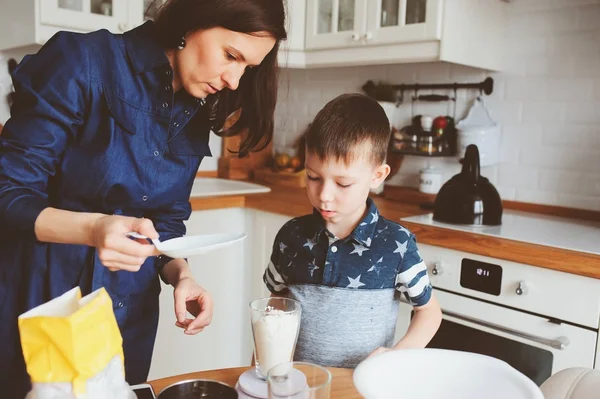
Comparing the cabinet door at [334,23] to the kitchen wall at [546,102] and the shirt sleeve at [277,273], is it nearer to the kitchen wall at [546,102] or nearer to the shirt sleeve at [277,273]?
the kitchen wall at [546,102]

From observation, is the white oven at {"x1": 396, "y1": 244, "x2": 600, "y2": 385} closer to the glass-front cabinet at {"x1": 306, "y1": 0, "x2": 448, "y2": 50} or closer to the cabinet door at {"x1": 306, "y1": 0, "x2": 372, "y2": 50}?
the glass-front cabinet at {"x1": 306, "y1": 0, "x2": 448, "y2": 50}

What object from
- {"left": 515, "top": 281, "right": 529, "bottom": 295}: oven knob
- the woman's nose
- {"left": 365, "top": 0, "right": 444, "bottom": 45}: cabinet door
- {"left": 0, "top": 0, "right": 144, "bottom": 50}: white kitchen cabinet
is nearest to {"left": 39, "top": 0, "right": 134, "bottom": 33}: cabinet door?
{"left": 0, "top": 0, "right": 144, "bottom": 50}: white kitchen cabinet

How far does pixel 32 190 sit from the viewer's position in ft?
3.07

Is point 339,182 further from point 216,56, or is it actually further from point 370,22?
point 370,22

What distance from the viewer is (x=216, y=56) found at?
1.03m

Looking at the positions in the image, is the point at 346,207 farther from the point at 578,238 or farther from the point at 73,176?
the point at 578,238

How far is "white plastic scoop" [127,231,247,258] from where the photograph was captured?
0.76 metres

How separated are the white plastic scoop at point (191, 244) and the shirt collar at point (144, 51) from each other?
413mm

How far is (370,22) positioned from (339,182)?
4.10 feet

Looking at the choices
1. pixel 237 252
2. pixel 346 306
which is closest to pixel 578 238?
pixel 346 306

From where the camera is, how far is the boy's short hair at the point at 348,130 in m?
1.15

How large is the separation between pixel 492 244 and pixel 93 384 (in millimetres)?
1286

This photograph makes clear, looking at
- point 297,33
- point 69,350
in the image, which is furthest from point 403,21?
point 69,350

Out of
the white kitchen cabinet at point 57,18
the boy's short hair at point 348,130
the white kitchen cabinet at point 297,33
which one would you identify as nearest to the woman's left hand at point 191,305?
the boy's short hair at point 348,130
